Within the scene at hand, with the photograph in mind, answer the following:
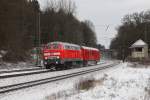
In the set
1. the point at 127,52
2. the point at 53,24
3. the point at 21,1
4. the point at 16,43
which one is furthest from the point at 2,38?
the point at 127,52

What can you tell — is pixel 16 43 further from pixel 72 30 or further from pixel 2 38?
pixel 72 30

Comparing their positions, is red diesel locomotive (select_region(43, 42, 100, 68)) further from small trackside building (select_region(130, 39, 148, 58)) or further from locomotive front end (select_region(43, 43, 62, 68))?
small trackside building (select_region(130, 39, 148, 58))

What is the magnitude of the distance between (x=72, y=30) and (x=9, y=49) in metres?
43.7

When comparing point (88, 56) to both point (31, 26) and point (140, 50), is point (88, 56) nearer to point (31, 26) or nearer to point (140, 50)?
point (140, 50)

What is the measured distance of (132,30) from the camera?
113062 millimetres

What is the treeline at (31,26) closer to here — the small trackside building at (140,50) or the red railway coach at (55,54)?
the red railway coach at (55,54)

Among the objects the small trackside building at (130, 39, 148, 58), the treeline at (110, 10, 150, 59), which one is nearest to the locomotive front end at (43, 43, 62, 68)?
the small trackside building at (130, 39, 148, 58)

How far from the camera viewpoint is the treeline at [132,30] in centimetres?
11112

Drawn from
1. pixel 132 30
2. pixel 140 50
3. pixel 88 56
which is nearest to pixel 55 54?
pixel 88 56

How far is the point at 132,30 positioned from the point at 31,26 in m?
39.5

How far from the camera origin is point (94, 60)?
2589 inches

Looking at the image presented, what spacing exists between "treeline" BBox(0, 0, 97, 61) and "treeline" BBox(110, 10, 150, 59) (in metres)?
17.3

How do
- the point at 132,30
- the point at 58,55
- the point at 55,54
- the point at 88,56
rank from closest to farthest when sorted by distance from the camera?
1. the point at 58,55
2. the point at 55,54
3. the point at 88,56
4. the point at 132,30

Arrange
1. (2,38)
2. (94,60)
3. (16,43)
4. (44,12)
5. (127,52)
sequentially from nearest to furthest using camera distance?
(2,38), (16,43), (94,60), (44,12), (127,52)
